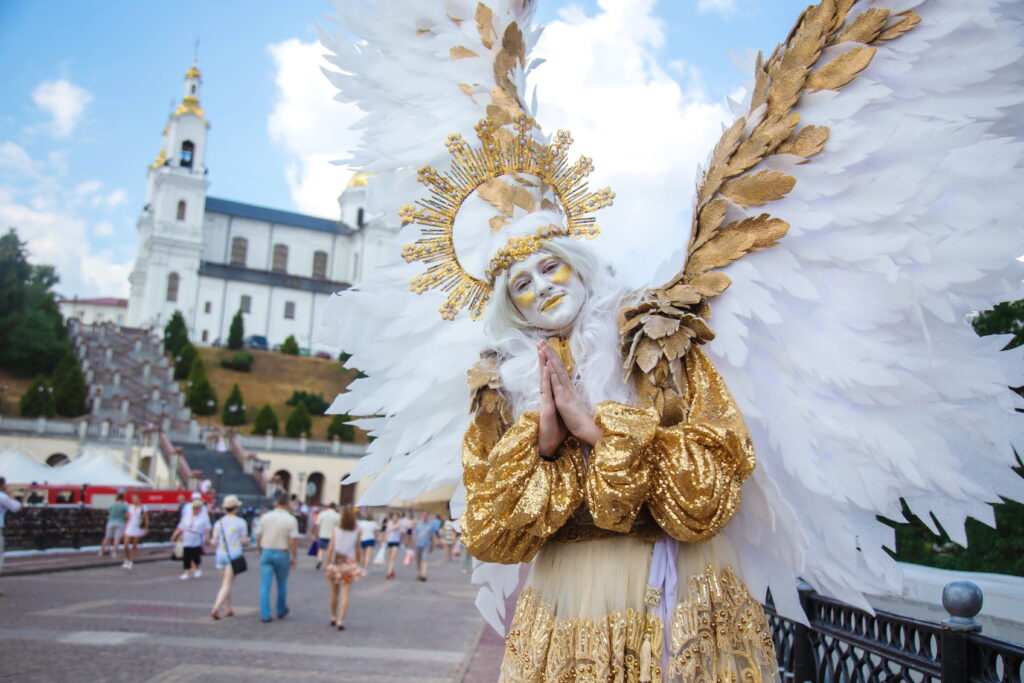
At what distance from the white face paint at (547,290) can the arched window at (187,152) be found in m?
87.9

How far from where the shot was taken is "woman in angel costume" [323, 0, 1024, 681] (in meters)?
2.62

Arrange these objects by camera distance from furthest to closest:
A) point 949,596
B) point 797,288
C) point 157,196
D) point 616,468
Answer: point 157,196, point 949,596, point 797,288, point 616,468

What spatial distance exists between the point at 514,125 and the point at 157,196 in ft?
283

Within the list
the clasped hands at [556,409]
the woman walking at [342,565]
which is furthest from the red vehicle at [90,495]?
the clasped hands at [556,409]

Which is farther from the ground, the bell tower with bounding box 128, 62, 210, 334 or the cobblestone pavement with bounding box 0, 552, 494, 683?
the bell tower with bounding box 128, 62, 210, 334

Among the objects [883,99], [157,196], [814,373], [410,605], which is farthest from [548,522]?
[157,196]

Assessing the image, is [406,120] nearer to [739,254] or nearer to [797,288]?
[739,254]

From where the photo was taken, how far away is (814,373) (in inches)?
107

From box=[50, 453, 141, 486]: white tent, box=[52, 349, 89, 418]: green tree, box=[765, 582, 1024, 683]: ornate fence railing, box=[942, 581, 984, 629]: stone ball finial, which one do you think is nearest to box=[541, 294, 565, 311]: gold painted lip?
box=[765, 582, 1024, 683]: ornate fence railing

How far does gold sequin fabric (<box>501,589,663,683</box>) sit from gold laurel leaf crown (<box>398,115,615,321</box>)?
1.39m

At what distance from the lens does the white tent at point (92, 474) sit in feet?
83.5

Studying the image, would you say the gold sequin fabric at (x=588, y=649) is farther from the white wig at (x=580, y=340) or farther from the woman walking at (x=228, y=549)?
the woman walking at (x=228, y=549)

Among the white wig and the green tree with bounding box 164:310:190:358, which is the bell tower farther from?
the white wig

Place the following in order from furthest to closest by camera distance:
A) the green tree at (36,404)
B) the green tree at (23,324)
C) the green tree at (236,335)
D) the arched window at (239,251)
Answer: the arched window at (239,251) < the green tree at (236,335) < the green tree at (23,324) < the green tree at (36,404)
